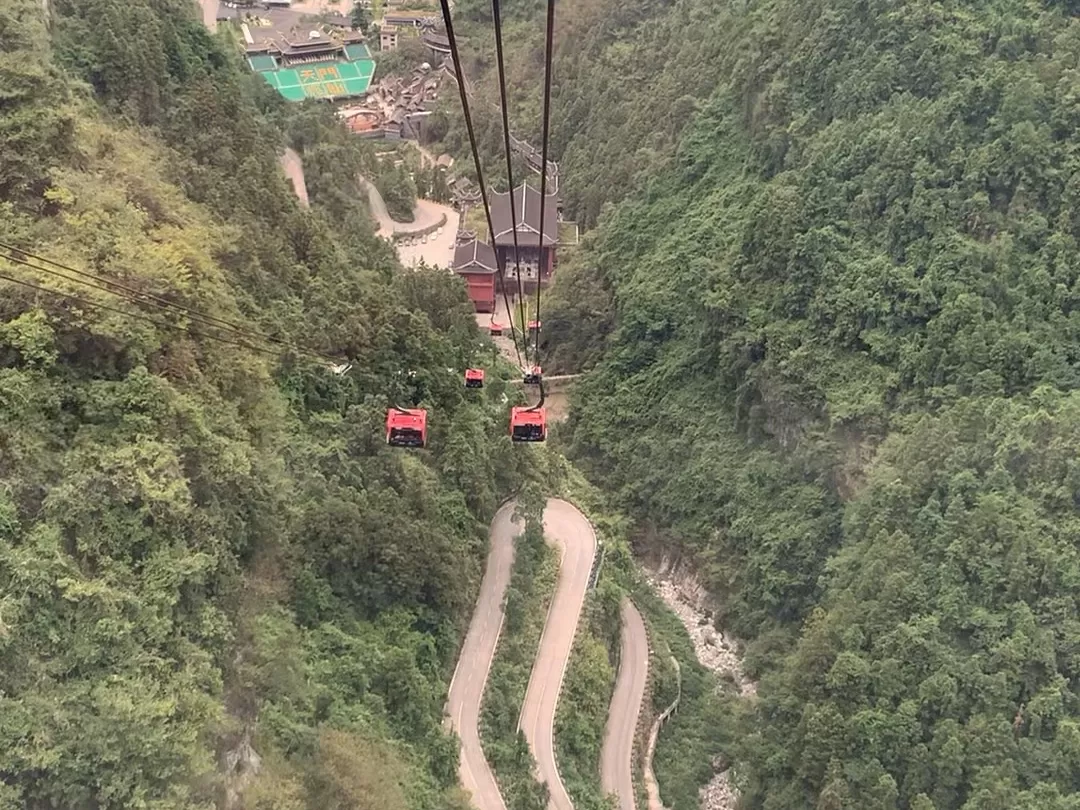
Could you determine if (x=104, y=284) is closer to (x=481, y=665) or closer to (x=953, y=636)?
(x=481, y=665)

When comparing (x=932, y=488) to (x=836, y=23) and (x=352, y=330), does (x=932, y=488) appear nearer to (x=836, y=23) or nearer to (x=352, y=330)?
(x=352, y=330)

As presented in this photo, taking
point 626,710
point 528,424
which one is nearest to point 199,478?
point 528,424

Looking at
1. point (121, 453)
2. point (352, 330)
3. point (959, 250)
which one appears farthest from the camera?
point (959, 250)

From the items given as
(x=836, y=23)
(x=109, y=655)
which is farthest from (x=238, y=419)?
(x=836, y=23)

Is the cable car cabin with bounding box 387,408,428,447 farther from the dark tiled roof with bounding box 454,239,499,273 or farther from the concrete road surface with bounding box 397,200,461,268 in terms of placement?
the concrete road surface with bounding box 397,200,461,268

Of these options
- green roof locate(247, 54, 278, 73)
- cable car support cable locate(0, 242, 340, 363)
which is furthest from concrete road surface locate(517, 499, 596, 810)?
green roof locate(247, 54, 278, 73)

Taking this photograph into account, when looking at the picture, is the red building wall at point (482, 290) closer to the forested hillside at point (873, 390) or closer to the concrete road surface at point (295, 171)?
the forested hillside at point (873, 390)
